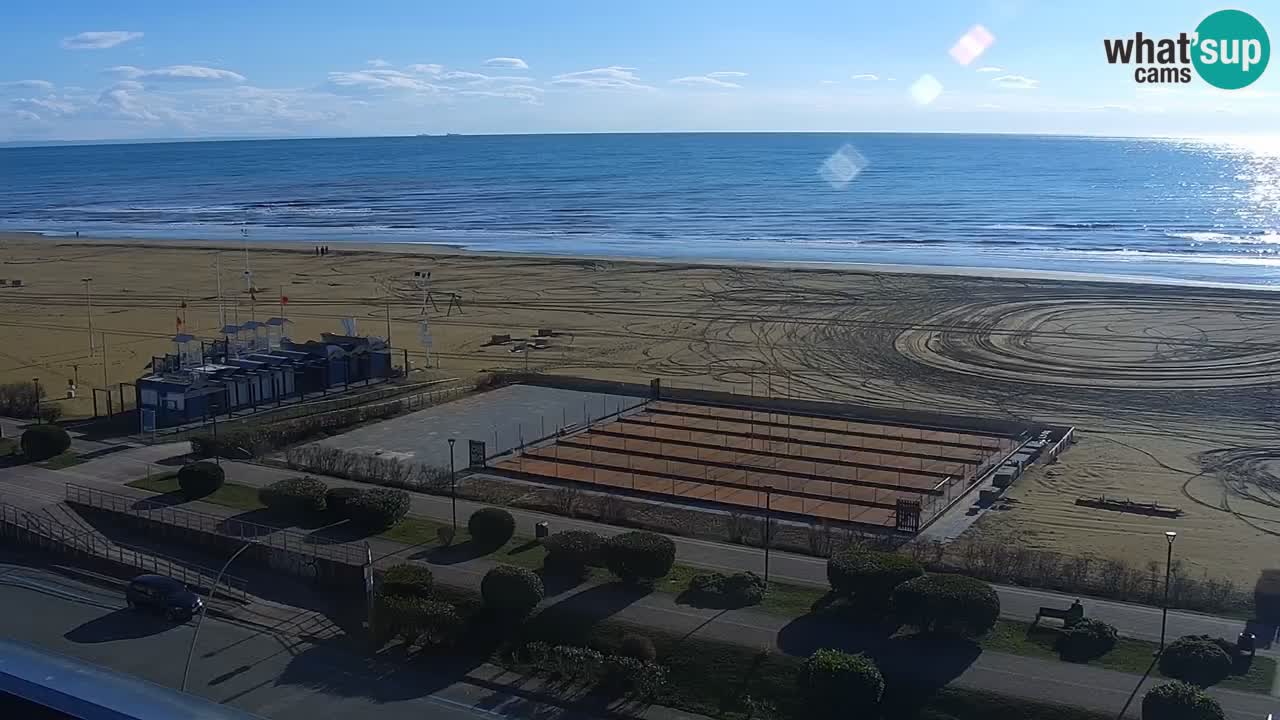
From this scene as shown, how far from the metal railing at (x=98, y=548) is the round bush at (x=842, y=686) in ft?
37.3

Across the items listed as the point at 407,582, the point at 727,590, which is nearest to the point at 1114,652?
the point at 727,590

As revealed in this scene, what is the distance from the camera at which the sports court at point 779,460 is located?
29109mm

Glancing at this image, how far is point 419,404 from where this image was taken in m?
39.0

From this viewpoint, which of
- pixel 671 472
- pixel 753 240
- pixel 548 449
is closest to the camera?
pixel 671 472

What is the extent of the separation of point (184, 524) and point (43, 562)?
9.52 ft

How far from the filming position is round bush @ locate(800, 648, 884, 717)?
56.1 ft

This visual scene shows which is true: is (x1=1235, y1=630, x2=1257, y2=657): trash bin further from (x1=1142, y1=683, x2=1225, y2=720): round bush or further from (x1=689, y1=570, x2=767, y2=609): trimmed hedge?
(x1=689, y1=570, x2=767, y2=609): trimmed hedge

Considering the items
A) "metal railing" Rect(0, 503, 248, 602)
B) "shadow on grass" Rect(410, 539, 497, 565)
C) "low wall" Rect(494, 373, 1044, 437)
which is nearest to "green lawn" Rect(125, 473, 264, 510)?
"metal railing" Rect(0, 503, 248, 602)

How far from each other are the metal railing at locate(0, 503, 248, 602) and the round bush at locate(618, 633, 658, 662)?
26.2 feet

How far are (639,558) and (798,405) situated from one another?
1705 centimetres

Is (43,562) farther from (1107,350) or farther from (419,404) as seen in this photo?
(1107,350)

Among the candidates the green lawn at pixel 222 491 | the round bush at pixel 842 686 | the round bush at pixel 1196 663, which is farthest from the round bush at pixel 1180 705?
the green lawn at pixel 222 491

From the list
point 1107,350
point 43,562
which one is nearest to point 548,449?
point 43,562

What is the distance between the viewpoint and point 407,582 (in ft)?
69.6
